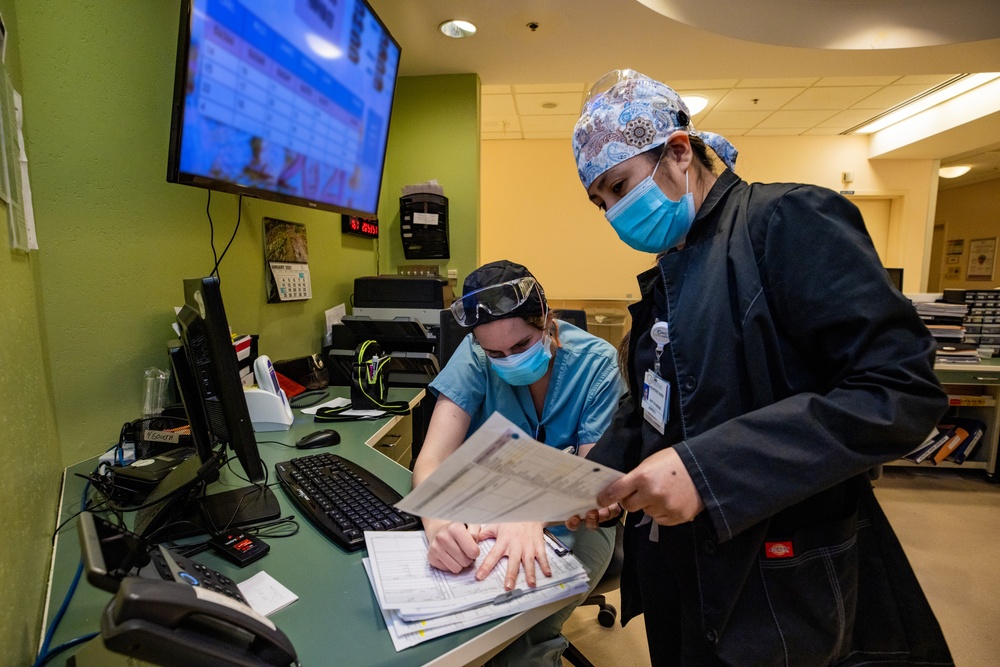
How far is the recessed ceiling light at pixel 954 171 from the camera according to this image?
5574mm

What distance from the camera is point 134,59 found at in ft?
4.52

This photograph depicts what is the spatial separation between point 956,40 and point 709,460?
12.1ft

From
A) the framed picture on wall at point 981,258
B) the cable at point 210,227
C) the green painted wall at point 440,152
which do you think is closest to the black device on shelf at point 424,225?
the green painted wall at point 440,152

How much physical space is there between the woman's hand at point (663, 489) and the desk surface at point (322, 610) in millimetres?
263

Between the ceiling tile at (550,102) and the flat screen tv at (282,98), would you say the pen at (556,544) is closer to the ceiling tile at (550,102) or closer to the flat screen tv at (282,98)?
the flat screen tv at (282,98)

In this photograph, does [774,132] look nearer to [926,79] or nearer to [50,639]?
[926,79]

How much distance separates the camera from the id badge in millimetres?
725

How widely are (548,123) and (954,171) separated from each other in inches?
192

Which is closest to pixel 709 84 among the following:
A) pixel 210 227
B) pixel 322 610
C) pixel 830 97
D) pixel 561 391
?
pixel 830 97

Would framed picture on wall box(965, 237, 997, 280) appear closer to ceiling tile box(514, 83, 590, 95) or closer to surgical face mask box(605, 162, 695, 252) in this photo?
ceiling tile box(514, 83, 590, 95)

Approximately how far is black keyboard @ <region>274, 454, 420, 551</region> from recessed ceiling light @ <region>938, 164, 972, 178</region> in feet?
23.5

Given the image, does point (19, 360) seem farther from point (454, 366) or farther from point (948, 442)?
point (948, 442)

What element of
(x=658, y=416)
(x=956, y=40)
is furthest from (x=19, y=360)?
(x=956, y=40)

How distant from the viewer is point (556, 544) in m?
0.88
